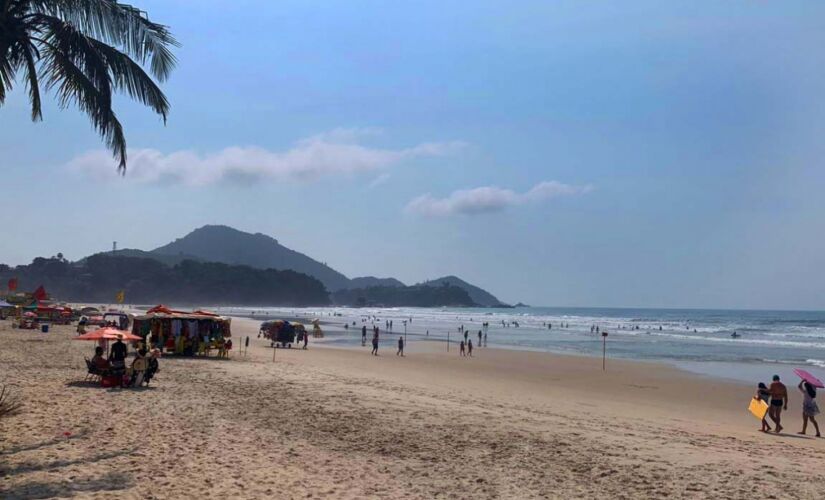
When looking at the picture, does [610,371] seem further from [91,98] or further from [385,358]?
[91,98]

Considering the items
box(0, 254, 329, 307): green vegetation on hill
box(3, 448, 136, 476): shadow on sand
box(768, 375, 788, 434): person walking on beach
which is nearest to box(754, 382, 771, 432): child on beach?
box(768, 375, 788, 434): person walking on beach

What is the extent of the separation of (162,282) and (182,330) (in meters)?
149

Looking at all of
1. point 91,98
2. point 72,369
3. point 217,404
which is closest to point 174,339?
point 72,369

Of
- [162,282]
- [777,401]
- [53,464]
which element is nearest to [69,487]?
[53,464]

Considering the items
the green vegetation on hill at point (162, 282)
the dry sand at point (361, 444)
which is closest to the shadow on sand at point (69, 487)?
the dry sand at point (361, 444)

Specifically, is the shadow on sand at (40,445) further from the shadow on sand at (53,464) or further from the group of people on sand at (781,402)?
the group of people on sand at (781,402)

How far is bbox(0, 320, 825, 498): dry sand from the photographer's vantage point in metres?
7.35

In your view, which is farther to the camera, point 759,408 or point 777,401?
point 759,408

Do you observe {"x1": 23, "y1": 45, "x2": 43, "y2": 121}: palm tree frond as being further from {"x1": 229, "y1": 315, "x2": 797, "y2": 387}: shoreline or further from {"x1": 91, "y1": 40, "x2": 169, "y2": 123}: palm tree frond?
{"x1": 229, "y1": 315, "x2": 797, "y2": 387}: shoreline

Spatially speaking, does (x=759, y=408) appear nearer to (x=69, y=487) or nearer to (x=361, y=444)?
(x=361, y=444)

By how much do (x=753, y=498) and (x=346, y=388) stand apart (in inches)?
390

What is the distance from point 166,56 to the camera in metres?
7.99

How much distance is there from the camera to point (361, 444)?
31.4ft

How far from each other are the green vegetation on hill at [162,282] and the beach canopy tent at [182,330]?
13025 centimetres
